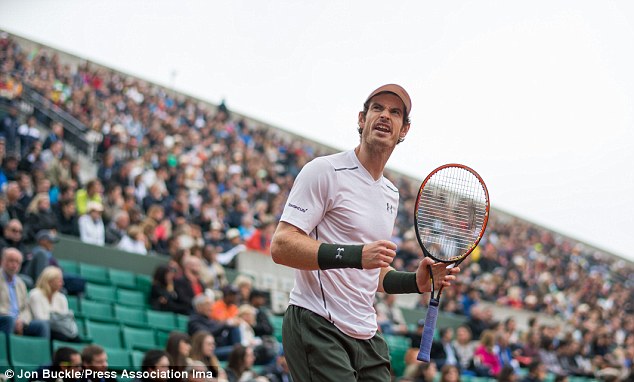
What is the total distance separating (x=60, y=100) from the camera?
17.5 meters

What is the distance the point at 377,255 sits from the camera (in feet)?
10.6

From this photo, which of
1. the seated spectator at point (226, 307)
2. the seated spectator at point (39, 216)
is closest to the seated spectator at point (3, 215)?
the seated spectator at point (39, 216)

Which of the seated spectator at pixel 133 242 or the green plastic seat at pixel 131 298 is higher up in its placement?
the seated spectator at pixel 133 242

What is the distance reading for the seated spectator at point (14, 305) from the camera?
7.09m

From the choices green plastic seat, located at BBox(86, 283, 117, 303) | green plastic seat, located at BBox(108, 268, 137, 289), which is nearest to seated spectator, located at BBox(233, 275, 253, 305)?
green plastic seat, located at BBox(108, 268, 137, 289)

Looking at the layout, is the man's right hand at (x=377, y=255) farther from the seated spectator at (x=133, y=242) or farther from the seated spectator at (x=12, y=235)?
the seated spectator at (x=133, y=242)

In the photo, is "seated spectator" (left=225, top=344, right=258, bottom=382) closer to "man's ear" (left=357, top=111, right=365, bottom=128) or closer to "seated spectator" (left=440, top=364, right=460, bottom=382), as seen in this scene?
"seated spectator" (left=440, top=364, right=460, bottom=382)

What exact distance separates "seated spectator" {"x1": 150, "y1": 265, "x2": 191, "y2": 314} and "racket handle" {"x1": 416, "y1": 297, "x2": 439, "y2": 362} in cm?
634

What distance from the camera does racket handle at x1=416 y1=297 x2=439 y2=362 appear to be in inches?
140

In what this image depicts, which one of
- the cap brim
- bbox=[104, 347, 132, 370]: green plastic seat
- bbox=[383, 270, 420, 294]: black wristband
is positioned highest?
the cap brim

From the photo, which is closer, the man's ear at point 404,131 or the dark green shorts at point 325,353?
the dark green shorts at point 325,353

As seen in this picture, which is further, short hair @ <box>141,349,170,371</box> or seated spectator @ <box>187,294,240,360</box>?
seated spectator @ <box>187,294,240,360</box>

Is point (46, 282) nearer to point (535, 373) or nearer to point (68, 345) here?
point (68, 345)

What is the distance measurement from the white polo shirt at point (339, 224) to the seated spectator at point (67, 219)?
306 inches
